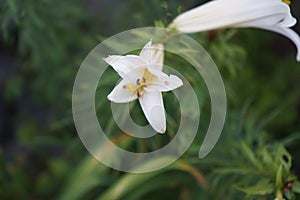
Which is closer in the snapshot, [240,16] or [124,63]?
[124,63]

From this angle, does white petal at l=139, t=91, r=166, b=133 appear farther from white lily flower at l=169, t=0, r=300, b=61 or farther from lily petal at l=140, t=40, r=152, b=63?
white lily flower at l=169, t=0, r=300, b=61

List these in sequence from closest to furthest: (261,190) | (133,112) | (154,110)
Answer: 1. (154,110)
2. (261,190)
3. (133,112)

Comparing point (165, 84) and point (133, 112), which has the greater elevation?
point (165, 84)

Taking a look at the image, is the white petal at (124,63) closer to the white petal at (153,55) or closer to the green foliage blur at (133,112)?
the white petal at (153,55)

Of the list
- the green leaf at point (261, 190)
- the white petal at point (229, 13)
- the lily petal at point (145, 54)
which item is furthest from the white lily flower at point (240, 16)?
the green leaf at point (261, 190)

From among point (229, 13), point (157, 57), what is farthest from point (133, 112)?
point (229, 13)

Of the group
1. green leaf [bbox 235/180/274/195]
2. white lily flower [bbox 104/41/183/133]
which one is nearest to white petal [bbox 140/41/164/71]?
white lily flower [bbox 104/41/183/133]

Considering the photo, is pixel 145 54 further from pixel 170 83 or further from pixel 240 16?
pixel 240 16
